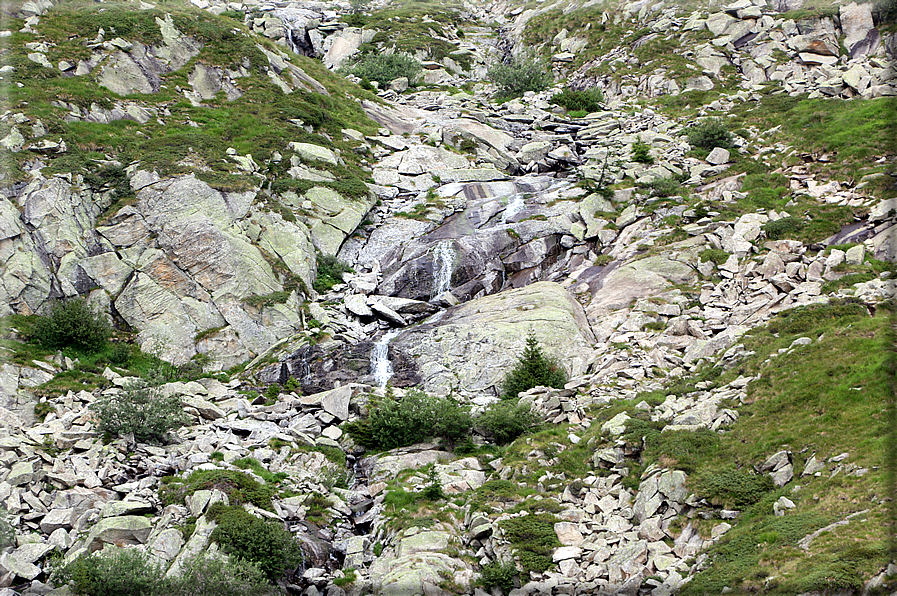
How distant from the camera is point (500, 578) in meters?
15.1

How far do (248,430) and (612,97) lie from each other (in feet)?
146

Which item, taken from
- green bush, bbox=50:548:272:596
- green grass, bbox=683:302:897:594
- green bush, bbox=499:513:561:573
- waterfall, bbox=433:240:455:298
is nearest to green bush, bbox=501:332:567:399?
green grass, bbox=683:302:897:594

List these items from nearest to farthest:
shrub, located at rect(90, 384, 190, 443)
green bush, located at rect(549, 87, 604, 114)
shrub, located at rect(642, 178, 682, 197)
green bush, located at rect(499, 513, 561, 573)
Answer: green bush, located at rect(499, 513, 561, 573)
shrub, located at rect(90, 384, 190, 443)
shrub, located at rect(642, 178, 682, 197)
green bush, located at rect(549, 87, 604, 114)

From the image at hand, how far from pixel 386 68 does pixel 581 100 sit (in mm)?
20690

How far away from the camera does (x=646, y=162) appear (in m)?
39.5

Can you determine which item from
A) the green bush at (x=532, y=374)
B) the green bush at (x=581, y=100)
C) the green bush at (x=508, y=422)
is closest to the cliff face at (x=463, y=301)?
the green bush at (x=532, y=374)

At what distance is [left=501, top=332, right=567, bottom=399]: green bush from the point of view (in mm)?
25094

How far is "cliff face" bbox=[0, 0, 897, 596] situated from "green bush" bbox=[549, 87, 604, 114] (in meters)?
1.45

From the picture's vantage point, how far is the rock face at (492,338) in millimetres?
26406

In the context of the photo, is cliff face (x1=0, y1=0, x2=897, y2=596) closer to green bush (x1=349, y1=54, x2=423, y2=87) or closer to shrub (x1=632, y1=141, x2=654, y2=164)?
shrub (x1=632, y1=141, x2=654, y2=164)

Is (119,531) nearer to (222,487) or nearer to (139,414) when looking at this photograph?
(222,487)

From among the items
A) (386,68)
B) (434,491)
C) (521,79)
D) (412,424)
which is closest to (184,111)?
(412,424)

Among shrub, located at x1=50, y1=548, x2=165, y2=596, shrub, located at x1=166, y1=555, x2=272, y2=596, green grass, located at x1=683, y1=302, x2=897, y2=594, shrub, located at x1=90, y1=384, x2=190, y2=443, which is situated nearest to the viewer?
green grass, located at x1=683, y1=302, x2=897, y2=594

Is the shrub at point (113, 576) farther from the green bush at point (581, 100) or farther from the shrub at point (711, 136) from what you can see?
the green bush at point (581, 100)
